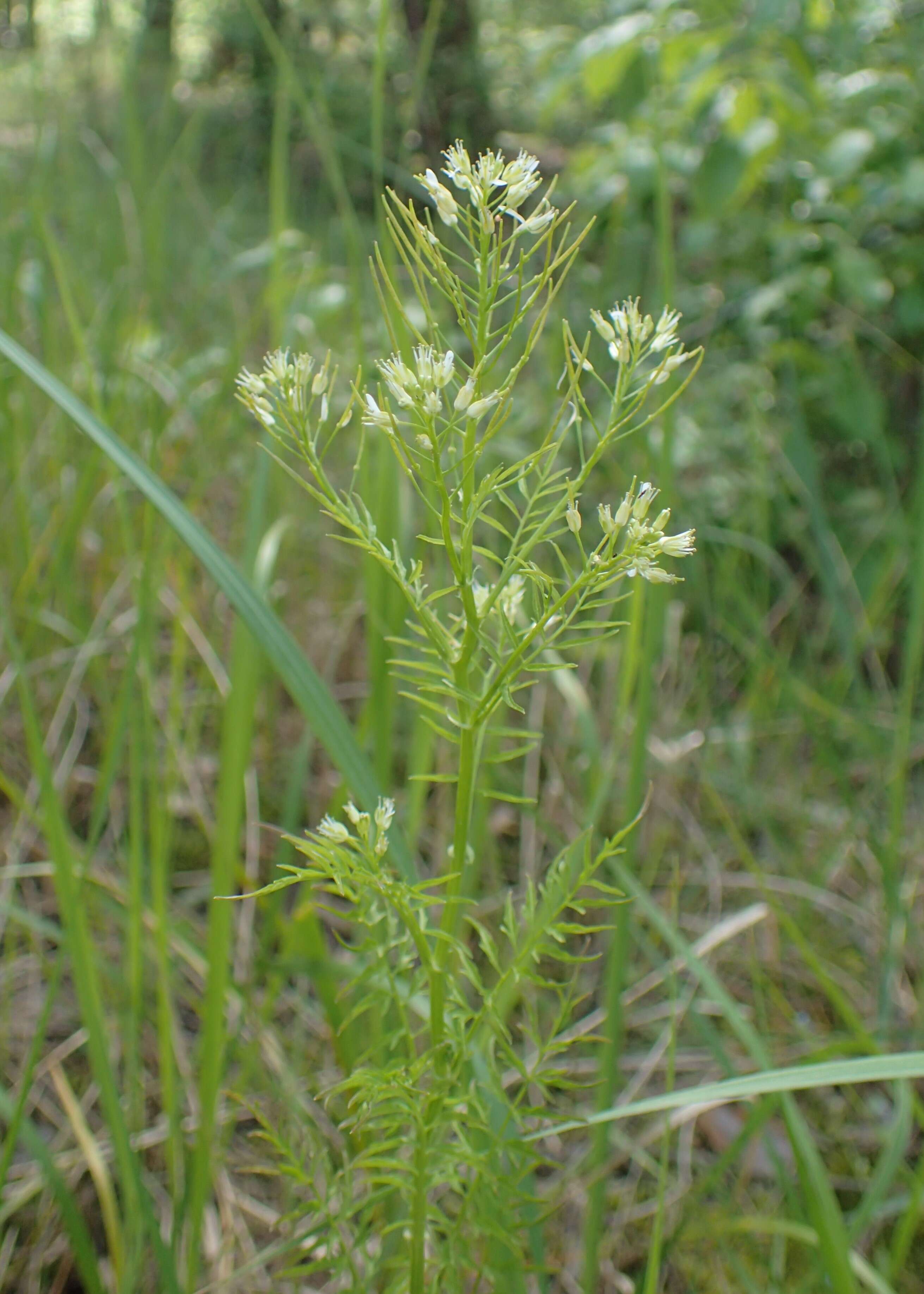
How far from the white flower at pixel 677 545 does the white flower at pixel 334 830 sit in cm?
24

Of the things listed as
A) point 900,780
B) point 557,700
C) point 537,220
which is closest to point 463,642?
point 537,220

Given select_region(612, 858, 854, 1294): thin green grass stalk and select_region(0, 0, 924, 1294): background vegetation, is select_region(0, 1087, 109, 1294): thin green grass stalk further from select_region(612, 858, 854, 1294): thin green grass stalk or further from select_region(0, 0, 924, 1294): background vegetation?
select_region(612, 858, 854, 1294): thin green grass stalk

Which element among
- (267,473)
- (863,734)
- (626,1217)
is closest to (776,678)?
(863,734)

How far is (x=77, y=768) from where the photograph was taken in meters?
1.52

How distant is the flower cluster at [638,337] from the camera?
52 cm

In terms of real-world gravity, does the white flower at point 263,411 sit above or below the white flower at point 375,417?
above

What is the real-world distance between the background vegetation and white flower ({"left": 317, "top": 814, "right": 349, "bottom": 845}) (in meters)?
0.18

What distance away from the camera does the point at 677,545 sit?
1.70 feet

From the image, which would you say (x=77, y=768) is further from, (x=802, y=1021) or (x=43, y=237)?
(x=802, y=1021)

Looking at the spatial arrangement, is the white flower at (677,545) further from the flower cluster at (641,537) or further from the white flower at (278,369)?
the white flower at (278,369)

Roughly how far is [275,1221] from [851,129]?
2333 mm

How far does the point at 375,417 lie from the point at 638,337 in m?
0.16

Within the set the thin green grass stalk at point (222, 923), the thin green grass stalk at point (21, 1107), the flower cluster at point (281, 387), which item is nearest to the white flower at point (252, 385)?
the flower cluster at point (281, 387)

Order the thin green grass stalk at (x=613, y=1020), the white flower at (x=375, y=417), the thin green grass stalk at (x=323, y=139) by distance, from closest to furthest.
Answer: the white flower at (x=375, y=417) → the thin green grass stalk at (x=613, y=1020) → the thin green grass stalk at (x=323, y=139)
